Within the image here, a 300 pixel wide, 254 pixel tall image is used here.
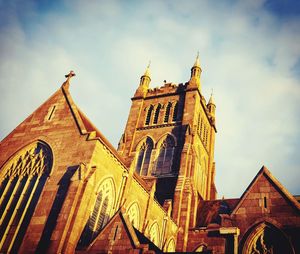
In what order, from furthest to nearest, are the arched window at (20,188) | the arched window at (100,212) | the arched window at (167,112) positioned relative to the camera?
the arched window at (167,112)
the arched window at (100,212)
the arched window at (20,188)

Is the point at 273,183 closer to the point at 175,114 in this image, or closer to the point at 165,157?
the point at 165,157

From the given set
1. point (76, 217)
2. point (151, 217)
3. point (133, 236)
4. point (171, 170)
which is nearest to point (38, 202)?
point (76, 217)

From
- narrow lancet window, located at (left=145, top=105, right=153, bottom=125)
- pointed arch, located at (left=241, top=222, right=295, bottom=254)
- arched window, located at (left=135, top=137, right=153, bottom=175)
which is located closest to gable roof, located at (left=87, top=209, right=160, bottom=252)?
pointed arch, located at (left=241, top=222, right=295, bottom=254)

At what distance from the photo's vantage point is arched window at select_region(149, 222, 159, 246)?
24.9 meters

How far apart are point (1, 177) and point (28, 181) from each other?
2.32 metres

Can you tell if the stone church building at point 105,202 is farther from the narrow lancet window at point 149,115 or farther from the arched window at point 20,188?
the narrow lancet window at point 149,115

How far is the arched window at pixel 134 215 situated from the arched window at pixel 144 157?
1225cm

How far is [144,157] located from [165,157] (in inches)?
99.1

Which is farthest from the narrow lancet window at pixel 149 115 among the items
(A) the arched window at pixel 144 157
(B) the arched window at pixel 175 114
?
(B) the arched window at pixel 175 114

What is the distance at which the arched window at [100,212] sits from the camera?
1731 cm

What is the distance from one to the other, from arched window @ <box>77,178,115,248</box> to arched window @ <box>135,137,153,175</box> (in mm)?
15622

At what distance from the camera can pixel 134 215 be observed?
75.4 ft

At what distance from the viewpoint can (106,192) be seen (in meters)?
19.8

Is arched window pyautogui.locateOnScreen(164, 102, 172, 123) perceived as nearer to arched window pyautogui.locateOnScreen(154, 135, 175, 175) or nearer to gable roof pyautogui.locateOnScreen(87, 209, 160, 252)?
arched window pyautogui.locateOnScreen(154, 135, 175, 175)
